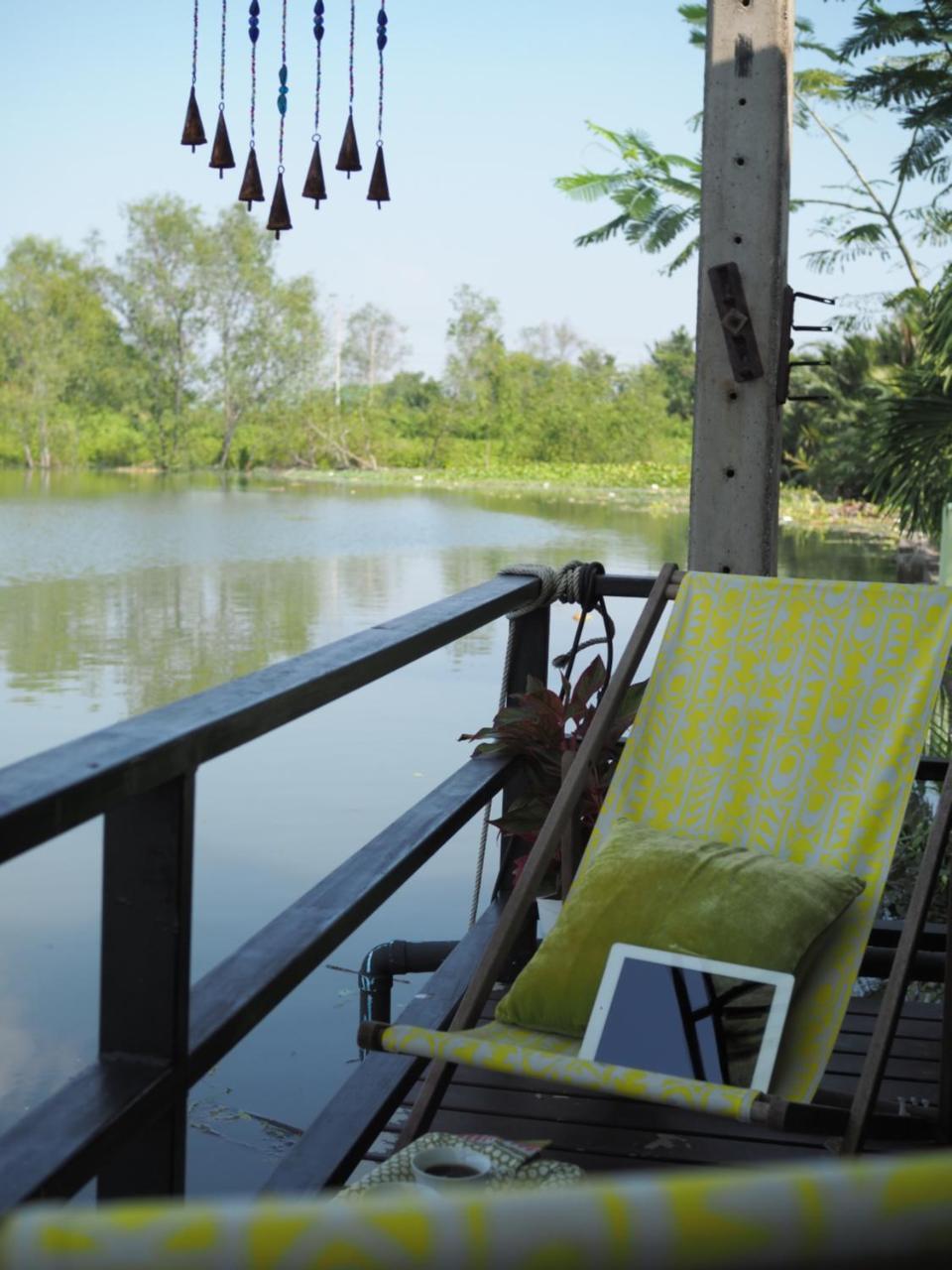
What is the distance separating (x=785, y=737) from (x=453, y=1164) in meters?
0.84

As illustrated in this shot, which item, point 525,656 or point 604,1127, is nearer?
point 604,1127

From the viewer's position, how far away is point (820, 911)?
1.78 metres

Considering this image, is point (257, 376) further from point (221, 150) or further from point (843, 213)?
point (221, 150)

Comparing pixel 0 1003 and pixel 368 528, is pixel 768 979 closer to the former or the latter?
pixel 0 1003

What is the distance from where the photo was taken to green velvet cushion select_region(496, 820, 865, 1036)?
1.77 meters

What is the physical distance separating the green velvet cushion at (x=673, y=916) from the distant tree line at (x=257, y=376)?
28.5 meters

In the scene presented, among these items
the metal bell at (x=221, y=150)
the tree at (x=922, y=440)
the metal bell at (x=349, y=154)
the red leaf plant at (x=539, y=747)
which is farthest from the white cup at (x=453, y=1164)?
the tree at (x=922, y=440)

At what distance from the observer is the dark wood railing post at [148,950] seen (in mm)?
1196

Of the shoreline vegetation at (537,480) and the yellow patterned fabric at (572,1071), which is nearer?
the yellow patterned fabric at (572,1071)

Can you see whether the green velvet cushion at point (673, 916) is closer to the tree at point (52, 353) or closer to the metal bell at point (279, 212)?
the metal bell at point (279, 212)

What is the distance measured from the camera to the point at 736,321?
2.81 meters

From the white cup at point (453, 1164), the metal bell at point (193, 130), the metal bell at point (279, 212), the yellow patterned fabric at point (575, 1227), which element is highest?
the metal bell at point (193, 130)

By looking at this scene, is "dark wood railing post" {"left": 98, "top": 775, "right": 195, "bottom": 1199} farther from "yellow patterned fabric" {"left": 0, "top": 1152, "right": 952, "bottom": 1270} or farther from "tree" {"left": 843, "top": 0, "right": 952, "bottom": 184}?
"tree" {"left": 843, "top": 0, "right": 952, "bottom": 184}

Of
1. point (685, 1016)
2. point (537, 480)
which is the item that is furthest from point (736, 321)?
point (537, 480)
